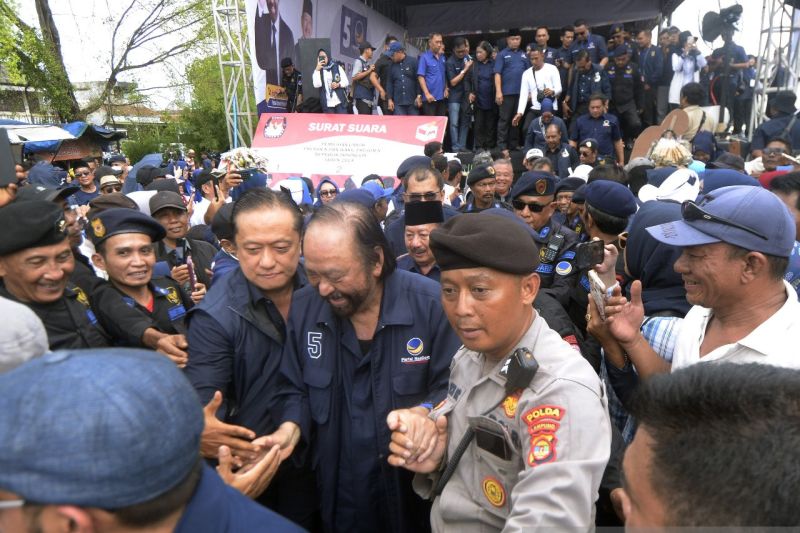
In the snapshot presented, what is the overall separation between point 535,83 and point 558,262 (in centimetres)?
803

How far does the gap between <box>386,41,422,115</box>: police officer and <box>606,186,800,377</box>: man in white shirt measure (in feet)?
33.3

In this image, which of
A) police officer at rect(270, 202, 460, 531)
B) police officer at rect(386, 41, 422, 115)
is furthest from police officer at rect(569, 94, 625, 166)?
police officer at rect(270, 202, 460, 531)

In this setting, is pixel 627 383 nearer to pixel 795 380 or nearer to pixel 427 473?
pixel 427 473

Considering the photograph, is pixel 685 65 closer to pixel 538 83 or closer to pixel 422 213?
pixel 538 83

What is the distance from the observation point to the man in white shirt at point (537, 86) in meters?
10.5

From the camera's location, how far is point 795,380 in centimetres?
91

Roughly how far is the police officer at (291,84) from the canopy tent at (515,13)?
7.57 m

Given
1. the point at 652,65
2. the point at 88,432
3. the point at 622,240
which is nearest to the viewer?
the point at 88,432

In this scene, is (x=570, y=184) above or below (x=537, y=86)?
below

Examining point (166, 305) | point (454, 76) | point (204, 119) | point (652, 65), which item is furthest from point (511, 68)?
point (204, 119)

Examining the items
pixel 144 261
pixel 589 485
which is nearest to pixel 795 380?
pixel 589 485

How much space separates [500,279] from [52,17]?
82.9 ft

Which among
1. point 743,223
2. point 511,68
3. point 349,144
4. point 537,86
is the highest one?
point 511,68

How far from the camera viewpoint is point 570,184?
5234 millimetres
